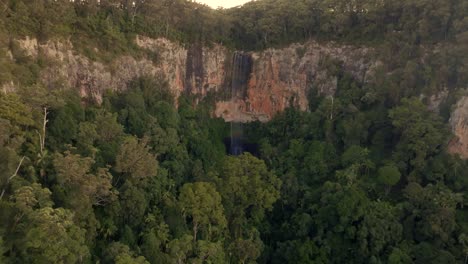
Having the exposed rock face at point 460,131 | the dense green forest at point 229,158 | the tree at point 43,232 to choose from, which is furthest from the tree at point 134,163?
the exposed rock face at point 460,131

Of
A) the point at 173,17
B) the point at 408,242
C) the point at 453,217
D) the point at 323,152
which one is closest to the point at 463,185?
the point at 453,217

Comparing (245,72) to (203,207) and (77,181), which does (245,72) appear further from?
(77,181)

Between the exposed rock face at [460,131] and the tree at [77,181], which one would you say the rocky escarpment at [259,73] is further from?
the tree at [77,181]

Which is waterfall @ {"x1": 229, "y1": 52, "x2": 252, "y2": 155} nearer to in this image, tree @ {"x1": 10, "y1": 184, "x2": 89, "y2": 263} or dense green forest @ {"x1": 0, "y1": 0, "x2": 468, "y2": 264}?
dense green forest @ {"x1": 0, "y1": 0, "x2": 468, "y2": 264}

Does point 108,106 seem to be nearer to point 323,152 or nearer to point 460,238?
point 323,152

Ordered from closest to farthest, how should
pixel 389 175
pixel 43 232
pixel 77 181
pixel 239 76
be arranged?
1. pixel 43 232
2. pixel 77 181
3. pixel 389 175
4. pixel 239 76

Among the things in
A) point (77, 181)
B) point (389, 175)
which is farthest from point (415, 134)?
point (77, 181)
